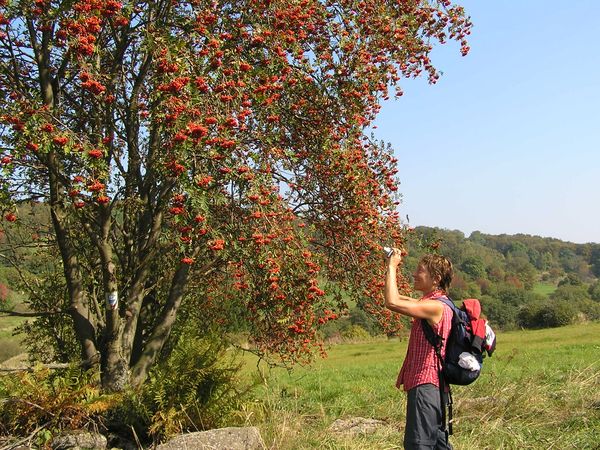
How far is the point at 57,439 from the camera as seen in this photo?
588 cm

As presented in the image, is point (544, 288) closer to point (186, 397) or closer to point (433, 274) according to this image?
point (186, 397)

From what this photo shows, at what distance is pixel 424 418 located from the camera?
13.6ft

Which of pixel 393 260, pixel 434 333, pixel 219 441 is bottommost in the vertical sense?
pixel 219 441

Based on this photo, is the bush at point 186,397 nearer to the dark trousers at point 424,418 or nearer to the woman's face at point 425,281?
the dark trousers at point 424,418

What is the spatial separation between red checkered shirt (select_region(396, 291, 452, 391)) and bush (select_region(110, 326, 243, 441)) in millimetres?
2801

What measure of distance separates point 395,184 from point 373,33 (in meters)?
A: 2.13

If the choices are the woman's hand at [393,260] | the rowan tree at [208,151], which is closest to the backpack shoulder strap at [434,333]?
the woman's hand at [393,260]

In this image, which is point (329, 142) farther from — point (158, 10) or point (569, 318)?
point (569, 318)

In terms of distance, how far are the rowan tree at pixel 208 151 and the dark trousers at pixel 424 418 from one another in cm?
216

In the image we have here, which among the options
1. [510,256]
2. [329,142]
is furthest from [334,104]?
[510,256]

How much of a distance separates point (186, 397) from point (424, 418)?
10.3ft

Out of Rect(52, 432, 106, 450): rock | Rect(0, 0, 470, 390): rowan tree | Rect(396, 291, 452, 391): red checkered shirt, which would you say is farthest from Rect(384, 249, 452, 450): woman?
Rect(52, 432, 106, 450): rock

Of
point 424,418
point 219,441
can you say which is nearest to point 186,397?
point 219,441

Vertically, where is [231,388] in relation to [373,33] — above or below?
below
